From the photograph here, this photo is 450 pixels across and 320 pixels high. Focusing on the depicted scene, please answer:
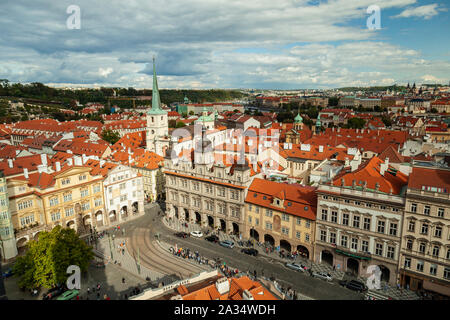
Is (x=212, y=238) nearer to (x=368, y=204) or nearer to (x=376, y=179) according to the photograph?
(x=368, y=204)

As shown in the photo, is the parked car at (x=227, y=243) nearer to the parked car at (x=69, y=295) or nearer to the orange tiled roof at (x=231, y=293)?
the parked car at (x=69, y=295)

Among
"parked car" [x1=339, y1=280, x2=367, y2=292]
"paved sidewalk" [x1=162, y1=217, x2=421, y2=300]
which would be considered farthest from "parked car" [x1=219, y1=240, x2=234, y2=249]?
"parked car" [x1=339, y1=280, x2=367, y2=292]

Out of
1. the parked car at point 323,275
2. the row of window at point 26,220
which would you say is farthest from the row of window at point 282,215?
the row of window at point 26,220

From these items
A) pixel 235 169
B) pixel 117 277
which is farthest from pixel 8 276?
pixel 235 169

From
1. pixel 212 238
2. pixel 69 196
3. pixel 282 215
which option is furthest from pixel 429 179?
pixel 69 196

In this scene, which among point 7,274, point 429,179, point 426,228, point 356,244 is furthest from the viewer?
point 7,274
